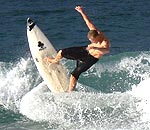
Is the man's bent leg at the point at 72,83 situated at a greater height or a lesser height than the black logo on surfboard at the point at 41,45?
lesser

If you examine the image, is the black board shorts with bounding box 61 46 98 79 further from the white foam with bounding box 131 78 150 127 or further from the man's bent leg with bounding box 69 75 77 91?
the white foam with bounding box 131 78 150 127

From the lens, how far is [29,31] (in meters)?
14.9

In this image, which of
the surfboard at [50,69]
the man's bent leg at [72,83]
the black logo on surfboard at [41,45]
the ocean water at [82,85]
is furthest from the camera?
the black logo on surfboard at [41,45]

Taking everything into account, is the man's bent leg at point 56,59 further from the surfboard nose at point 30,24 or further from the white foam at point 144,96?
the white foam at point 144,96

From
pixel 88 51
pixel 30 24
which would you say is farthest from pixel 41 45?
pixel 88 51

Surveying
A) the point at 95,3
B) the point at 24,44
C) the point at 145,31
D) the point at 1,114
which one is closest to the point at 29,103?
the point at 1,114

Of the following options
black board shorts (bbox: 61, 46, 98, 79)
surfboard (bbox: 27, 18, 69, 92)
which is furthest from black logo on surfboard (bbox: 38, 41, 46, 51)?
black board shorts (bbox: 61, 46, 98, 79)

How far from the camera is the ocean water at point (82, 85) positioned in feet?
43.8

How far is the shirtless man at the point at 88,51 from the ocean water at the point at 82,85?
0.63m

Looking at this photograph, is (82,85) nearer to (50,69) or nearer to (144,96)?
(50,69)

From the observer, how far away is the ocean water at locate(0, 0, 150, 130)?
525 inches

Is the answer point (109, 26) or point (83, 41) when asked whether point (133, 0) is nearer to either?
point (109, 26)

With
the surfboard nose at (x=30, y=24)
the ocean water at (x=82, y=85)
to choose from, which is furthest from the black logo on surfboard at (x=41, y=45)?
the ocean water at (x=82, y=85)

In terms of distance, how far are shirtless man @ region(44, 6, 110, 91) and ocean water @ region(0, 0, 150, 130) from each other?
63 cm
